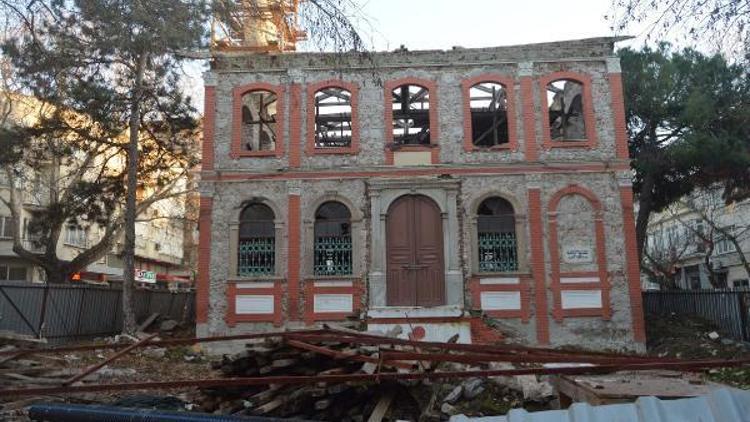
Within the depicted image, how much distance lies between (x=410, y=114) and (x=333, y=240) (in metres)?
5.18

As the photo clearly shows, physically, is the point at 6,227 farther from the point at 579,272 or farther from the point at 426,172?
the point at 579,272

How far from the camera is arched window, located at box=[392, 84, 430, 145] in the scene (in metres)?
19.6

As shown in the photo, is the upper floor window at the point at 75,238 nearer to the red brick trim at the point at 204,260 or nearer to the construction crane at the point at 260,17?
the red brick trim at the point at 204,260

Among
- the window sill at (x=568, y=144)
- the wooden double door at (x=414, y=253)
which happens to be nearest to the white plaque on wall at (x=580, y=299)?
the wooden double door at (x=414, y=253)

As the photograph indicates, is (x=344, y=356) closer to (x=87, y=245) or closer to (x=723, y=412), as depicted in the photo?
(x=723, y=412)

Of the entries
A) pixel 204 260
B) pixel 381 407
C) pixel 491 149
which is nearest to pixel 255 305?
pixel 204 260

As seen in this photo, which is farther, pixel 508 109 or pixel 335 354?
pixel 508 109

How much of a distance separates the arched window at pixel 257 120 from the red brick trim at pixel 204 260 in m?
2.31

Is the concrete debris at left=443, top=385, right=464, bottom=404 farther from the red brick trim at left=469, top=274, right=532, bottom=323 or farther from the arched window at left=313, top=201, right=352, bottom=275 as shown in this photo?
the arched window at left=313, top=201, right=352, bottom=275

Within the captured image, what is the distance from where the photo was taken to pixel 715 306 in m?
18.5

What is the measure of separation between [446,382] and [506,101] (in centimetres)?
1114

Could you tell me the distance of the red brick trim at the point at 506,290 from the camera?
1722 cm

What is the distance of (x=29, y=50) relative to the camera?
28.0ft

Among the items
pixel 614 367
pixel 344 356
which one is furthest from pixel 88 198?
pixel 614 367
